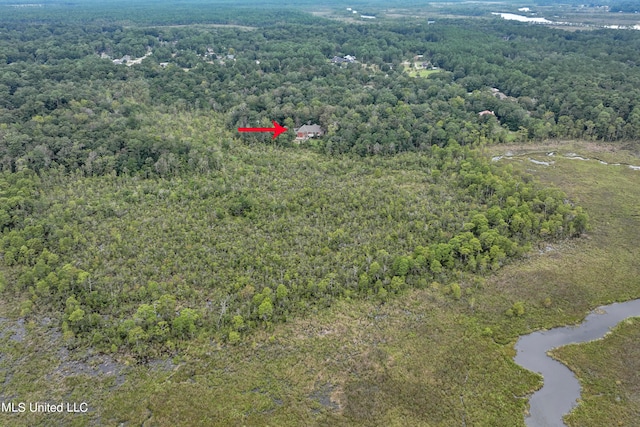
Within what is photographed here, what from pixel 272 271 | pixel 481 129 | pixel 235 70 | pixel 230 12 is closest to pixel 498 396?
pixel 272 271

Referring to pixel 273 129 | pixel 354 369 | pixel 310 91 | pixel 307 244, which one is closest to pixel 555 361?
pixel 354 369

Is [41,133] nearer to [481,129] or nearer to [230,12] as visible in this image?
[481,129]

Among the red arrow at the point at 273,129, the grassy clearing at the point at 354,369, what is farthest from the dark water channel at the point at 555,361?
the red arrow at the point at 273,129

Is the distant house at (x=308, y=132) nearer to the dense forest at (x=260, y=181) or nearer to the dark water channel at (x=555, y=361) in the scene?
the dense forest at (x=260, y=181)

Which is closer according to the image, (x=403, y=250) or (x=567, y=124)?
(x=403, y=250)

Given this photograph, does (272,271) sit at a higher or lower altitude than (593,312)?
higher

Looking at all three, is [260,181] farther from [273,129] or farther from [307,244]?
[273,129]
